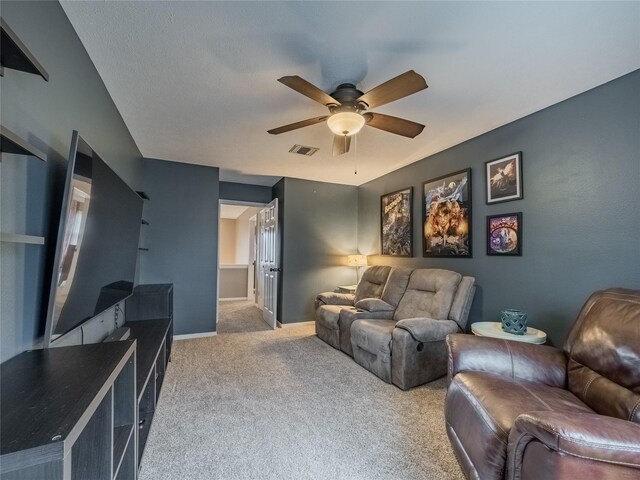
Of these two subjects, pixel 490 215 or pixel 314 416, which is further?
pixel 490 215

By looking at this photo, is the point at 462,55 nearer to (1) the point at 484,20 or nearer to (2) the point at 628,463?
(1) the point at 484,20

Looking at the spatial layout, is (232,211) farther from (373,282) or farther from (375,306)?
(375,306)

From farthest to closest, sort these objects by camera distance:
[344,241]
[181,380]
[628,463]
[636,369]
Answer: [344,241]
[181,380]
[636,369]
[628,463]

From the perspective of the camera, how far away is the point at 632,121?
6.53ft

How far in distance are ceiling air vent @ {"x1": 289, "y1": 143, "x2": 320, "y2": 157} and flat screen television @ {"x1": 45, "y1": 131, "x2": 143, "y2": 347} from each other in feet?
6.27

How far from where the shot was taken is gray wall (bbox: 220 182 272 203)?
200 inches

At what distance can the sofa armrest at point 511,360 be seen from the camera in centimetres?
171

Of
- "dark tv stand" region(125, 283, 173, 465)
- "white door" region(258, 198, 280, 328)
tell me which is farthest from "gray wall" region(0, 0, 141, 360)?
"white door" region(258, 198, 280, 328)

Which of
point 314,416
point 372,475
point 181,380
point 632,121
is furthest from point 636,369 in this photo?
point 181,380

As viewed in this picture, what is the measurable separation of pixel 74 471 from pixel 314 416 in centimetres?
152

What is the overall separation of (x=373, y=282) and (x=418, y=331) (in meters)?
1.43

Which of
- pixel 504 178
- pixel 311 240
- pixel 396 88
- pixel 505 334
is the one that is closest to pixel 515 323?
pixel 505 334

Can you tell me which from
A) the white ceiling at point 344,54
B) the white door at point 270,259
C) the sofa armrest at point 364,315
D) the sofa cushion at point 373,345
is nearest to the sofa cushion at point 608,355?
the sofa cushion at point 373,345

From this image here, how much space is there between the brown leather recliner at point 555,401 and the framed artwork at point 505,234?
1.00 m
